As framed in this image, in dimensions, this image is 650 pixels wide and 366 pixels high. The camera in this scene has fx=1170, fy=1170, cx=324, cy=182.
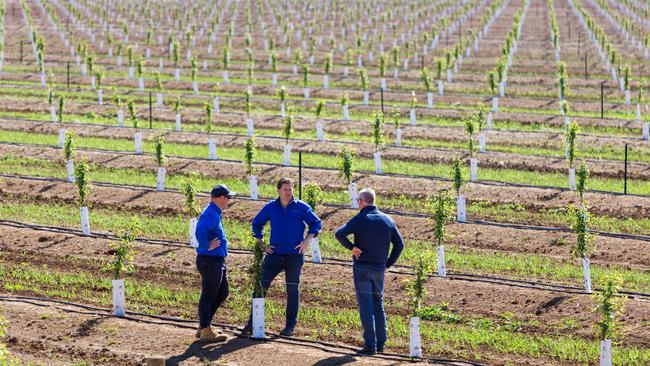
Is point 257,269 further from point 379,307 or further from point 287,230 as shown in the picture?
point 379,307

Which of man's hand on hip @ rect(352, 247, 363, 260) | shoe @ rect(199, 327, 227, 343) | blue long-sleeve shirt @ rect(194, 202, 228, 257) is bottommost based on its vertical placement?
shoe @ rect(199, 327, 227, 343)

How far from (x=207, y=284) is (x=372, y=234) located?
8.49ft

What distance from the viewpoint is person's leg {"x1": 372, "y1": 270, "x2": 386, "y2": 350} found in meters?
16.1

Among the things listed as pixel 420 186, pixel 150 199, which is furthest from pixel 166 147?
pixel 420 186

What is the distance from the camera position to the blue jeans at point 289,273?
55.9ft

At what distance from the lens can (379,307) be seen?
53.2 feet

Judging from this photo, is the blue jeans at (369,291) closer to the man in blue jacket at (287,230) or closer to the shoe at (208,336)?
the man in blue jacket at (287,230)

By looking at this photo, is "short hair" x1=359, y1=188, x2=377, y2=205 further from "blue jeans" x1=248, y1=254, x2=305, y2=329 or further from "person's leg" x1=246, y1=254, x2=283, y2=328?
"person's leg" x1=246, y1=254, x2=283, y2=328

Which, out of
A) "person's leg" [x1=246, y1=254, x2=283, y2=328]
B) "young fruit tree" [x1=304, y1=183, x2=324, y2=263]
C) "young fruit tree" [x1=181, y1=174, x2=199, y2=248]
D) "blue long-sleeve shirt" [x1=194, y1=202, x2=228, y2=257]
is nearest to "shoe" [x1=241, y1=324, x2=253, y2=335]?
"person's leg" [x1=246, y1=254, x2=283, y2=328]

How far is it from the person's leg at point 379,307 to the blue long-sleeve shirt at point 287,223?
1354mm

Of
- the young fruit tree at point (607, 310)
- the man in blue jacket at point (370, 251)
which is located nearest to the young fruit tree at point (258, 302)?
the man in blue jacket at point (370, 251)

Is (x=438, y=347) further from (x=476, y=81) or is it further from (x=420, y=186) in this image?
(x=476, y=81)

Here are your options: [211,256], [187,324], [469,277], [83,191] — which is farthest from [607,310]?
[83,191]

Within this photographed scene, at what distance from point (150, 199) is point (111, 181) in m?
2.89
